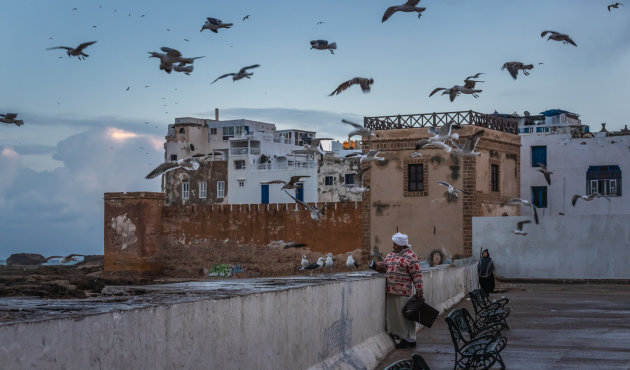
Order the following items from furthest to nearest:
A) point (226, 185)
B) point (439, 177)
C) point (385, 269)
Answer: point (226, 185) → point (439, 177) → point (385, 269)

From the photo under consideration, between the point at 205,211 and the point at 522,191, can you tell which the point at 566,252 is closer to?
the point at 522,191

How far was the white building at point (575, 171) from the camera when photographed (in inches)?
1495

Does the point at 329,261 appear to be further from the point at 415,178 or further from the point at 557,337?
the point at 557,337

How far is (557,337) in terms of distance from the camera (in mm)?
12664

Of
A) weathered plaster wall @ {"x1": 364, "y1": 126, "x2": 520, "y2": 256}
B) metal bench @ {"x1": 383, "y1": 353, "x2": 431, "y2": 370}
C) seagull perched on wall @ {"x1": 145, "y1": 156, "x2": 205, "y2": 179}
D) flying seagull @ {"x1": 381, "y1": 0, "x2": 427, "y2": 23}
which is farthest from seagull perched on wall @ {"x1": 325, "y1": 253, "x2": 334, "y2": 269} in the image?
metal bench @ {"x1": 383, "y1": 353, "x2": 431, "y2": 370}

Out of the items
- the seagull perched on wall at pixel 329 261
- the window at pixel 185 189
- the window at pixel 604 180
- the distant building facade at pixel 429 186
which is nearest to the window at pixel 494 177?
the distant building facade at pixel 429 186

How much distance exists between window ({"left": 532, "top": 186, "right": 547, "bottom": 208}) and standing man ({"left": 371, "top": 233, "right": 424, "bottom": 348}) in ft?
96.3

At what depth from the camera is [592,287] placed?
27453 mm

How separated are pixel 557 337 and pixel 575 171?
27.6 meters

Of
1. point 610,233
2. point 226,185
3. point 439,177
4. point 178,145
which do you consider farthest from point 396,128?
point 178,145

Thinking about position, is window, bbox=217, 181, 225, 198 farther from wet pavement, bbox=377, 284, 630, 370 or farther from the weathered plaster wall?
wet pavement, bbox=377, 284, 630, 370

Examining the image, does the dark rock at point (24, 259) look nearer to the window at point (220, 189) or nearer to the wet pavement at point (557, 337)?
the window at point (220, 189)

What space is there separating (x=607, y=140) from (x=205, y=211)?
18735mm

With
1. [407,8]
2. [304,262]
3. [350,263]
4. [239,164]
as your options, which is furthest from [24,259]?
[407,8]
